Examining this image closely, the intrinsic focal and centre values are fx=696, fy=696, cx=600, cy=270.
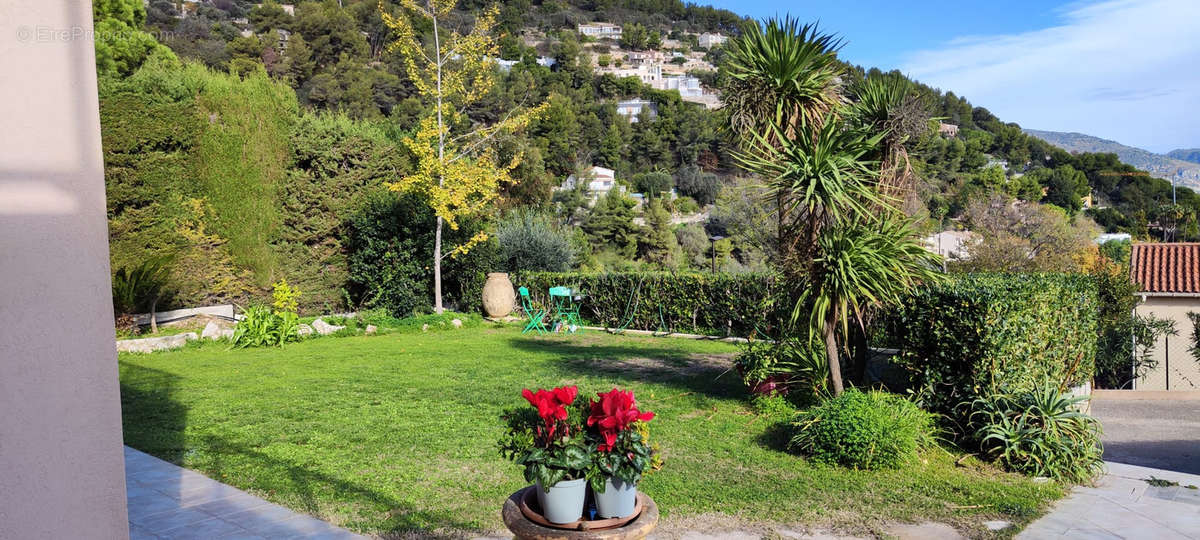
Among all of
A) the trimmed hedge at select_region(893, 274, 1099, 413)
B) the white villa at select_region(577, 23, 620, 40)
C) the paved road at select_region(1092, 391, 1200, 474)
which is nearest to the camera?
the trimmed hedge at select_region(893, 274, 1099, 413)

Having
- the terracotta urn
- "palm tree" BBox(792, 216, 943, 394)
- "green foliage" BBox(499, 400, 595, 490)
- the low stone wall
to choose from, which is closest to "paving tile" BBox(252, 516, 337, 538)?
"green foliage" BBox(499, 400, 595, 490)

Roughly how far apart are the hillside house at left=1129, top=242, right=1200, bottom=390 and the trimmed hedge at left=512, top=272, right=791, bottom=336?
7.26 meters

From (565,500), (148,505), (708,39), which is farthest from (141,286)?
(708,39)

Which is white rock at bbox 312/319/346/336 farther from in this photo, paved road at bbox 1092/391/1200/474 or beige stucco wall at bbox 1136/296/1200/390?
beige stucco wall at bbox 1136/296/1200/390

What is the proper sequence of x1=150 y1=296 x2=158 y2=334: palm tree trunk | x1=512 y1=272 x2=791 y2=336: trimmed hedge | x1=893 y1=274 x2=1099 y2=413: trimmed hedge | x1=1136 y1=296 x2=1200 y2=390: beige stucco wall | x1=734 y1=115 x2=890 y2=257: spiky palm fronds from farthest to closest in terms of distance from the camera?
x1=1136 y1=296 x2=1200 y2=390: beige stucco wall → x1=512 y1=272 x2=791 y2=336: trimmed hedge → x1=150 y1=296 x2=158 y2=334: palm tree trunk → x1=734 y1=115 x2=890 y2=257: spiky palm fronds → x1=893 y1=274 x2=1099 y2=413: trimmed hedge

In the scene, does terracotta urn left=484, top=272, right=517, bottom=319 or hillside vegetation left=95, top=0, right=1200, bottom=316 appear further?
terracotta urn left=484, top=272, right=517, bottom=319

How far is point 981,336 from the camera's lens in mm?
5449

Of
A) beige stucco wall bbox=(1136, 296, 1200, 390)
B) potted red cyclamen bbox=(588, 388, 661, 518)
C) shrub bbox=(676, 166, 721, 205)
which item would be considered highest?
shrub bbox=(676, 166, 721, 205)

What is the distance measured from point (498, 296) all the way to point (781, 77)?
9520 millimetres

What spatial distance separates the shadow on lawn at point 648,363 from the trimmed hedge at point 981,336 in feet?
6.81

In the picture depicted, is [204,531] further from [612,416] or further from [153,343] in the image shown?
[153,343]

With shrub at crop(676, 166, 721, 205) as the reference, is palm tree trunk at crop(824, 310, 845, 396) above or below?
below

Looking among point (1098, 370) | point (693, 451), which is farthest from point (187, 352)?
point (1098, 370)

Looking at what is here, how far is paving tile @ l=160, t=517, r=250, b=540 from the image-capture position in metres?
3.73
